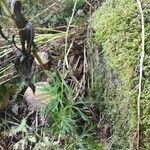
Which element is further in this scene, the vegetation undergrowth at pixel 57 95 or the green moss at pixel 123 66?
the vegetation undergrowth at pixel 57 95

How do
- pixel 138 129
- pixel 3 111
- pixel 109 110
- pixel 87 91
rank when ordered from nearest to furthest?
pixel 138 129 < pixel 109 110 < pixel 87 91 < pixel 3 111

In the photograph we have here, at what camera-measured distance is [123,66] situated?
1.46 metres

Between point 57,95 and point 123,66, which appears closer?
point 123,66

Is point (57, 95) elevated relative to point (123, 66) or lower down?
lower down

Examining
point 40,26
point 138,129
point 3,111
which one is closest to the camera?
point 138,129

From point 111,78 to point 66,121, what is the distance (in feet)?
0.99

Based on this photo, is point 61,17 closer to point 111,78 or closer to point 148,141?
point 111,78

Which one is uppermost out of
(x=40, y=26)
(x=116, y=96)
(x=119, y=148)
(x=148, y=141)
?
(x=40, y=26)

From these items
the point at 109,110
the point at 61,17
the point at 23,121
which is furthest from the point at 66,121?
the point at 61,17

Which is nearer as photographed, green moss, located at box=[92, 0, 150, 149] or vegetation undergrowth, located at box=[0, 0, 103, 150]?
green moss, located at box=[92, 0, 150, 149]

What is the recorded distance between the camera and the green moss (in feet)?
4.46

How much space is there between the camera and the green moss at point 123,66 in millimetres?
1358

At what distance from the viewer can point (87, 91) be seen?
1.88 meters

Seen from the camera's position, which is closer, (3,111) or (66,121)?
(66,121)
